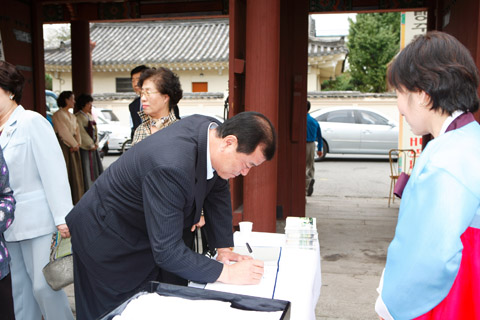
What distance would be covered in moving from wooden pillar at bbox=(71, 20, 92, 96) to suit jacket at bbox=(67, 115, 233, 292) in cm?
A: 704

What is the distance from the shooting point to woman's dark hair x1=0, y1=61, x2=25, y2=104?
7.55 ft

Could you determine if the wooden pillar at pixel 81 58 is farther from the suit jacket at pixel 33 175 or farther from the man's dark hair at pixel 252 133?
the man's dark hair at pixel 252 133

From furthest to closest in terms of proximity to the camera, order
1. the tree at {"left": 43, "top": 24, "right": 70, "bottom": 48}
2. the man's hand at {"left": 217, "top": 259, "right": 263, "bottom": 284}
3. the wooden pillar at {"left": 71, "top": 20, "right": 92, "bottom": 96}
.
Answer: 1. the tree at {"left": 43, "top": 24, "right": 70, "bottom": 48}
2. the wooden pillar at {"left": 71, "top": 20, "right": 92, "bottom": 96}
3. the man's hand at {"left": 217, "top": 259, "right": 263, "bottom": 284}

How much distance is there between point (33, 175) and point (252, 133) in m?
1.37

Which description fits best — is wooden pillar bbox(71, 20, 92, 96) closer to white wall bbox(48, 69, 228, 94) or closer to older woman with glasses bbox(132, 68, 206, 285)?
older woman with glasses bbox(132, 68, 206, 285)

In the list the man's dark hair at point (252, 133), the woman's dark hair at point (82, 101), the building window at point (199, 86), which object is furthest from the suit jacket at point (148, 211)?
the building window at point (199, 86)

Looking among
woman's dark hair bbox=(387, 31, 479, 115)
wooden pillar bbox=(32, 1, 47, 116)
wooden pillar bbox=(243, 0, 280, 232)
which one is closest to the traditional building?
wooden pillar bbox=(32, 1, 47, 116)

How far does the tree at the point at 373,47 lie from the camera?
805 inches

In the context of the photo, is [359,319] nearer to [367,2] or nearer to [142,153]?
[142,153]

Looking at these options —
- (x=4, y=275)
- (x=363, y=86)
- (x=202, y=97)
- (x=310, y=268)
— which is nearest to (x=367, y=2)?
(x=310, y=268)

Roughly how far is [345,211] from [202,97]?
1147cm

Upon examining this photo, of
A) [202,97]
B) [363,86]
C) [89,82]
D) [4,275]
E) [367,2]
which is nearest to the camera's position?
[4,275]

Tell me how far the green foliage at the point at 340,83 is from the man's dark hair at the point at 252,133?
21259mm

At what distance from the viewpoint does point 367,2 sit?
20.2 ft
